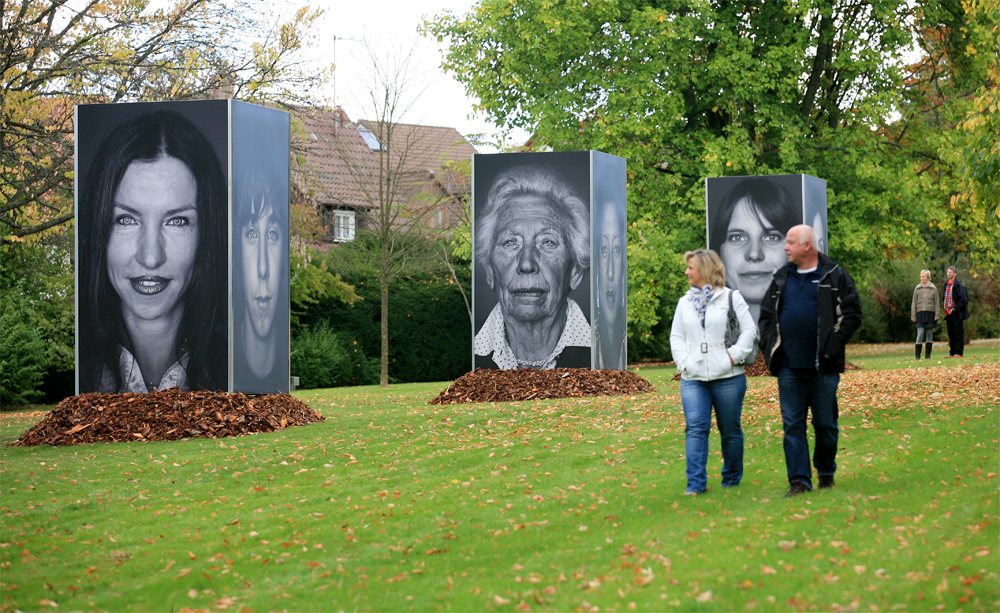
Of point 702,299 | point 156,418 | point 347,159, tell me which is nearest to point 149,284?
point 156,418

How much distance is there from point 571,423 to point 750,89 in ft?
44.6

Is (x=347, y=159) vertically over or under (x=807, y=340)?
over

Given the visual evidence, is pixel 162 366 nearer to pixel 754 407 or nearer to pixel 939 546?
pixel 754 407

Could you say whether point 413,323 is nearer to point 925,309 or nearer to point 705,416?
point 925,309

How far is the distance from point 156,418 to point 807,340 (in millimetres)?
8668

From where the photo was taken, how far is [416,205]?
105 feet

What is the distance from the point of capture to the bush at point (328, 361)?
87.0 ft

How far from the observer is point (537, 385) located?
15.4 metres

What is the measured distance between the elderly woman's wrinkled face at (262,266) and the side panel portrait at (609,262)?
216 inches

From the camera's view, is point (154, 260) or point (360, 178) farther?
point (360, 178)

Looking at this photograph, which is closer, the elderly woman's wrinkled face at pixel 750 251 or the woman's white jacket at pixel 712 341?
the woman's white jacket at pixel 712 341

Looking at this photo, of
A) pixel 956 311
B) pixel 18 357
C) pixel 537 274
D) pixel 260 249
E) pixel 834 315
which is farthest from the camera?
pixel 18 357

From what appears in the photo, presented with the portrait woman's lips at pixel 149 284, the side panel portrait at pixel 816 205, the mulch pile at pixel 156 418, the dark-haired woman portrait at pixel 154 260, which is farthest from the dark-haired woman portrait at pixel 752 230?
the portrait woman's lips at pixel 149 284

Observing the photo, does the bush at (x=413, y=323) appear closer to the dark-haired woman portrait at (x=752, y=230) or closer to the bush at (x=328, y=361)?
the bush at (x=328, y=361)
